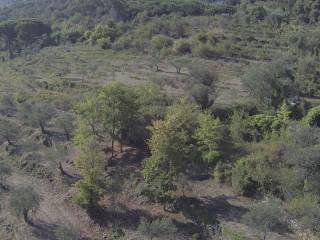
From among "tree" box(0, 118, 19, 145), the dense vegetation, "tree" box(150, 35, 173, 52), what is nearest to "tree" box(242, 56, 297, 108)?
the dense vegetation

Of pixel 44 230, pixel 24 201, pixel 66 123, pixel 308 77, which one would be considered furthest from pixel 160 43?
pixel 44 230

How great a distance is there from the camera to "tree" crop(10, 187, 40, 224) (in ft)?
102

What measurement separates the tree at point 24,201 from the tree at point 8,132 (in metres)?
11.4

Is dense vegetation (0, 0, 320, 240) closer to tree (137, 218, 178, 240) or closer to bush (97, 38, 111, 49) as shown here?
tree (137, 218, 178, 240)

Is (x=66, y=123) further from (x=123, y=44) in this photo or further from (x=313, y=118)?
(x=123, y=44)

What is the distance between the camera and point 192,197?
110 ft

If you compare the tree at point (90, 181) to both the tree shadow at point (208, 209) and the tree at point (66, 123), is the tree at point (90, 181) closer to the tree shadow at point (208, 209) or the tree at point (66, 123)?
the tree shadow at point (208, 209)

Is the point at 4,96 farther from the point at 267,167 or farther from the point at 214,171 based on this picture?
the point at 267,167

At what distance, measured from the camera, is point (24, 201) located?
1223 inches

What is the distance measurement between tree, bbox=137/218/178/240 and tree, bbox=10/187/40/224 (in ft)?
25.6

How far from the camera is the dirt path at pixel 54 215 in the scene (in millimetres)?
31672

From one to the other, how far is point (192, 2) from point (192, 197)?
75.5 meters

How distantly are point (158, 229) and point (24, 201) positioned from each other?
31.6 feet

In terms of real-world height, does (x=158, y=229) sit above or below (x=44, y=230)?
above
